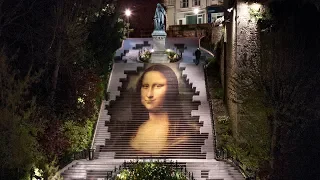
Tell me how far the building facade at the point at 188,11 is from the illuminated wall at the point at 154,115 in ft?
69.0

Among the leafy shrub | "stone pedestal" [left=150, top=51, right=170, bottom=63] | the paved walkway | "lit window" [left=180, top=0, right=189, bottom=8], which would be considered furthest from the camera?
"lit window" [left=180, top=0, right=189, bottom=8]

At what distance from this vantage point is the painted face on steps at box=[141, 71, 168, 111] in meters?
27.2

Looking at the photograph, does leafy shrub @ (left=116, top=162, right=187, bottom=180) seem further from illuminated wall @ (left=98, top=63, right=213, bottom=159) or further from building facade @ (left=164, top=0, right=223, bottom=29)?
building facade @ (left=164, top=0, right=223, bottom=29)

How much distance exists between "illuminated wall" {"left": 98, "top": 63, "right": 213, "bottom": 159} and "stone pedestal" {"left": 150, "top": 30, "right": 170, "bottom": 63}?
4.52ft

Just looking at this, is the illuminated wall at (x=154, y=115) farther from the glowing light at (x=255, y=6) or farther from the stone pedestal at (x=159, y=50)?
the glowing light at (x=255, y=6)

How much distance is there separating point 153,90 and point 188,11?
25.7m

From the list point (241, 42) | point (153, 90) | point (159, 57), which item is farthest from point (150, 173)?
point (159, 57)

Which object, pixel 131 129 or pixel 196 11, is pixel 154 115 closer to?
pixel 131 129

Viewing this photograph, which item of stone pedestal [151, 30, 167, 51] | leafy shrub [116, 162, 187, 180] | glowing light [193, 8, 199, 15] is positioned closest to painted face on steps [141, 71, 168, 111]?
stone pedestal [151, 30, 167, 51]

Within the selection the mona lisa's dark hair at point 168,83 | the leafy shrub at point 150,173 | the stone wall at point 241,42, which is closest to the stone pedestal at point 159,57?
the mona lisa's dark hair at point 168,83

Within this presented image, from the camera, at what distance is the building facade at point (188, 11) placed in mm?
50812

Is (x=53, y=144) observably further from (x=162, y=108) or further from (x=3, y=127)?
(x=162, y=108)

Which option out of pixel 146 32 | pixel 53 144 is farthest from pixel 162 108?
pixel 146 32

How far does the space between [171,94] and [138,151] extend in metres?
5.95
